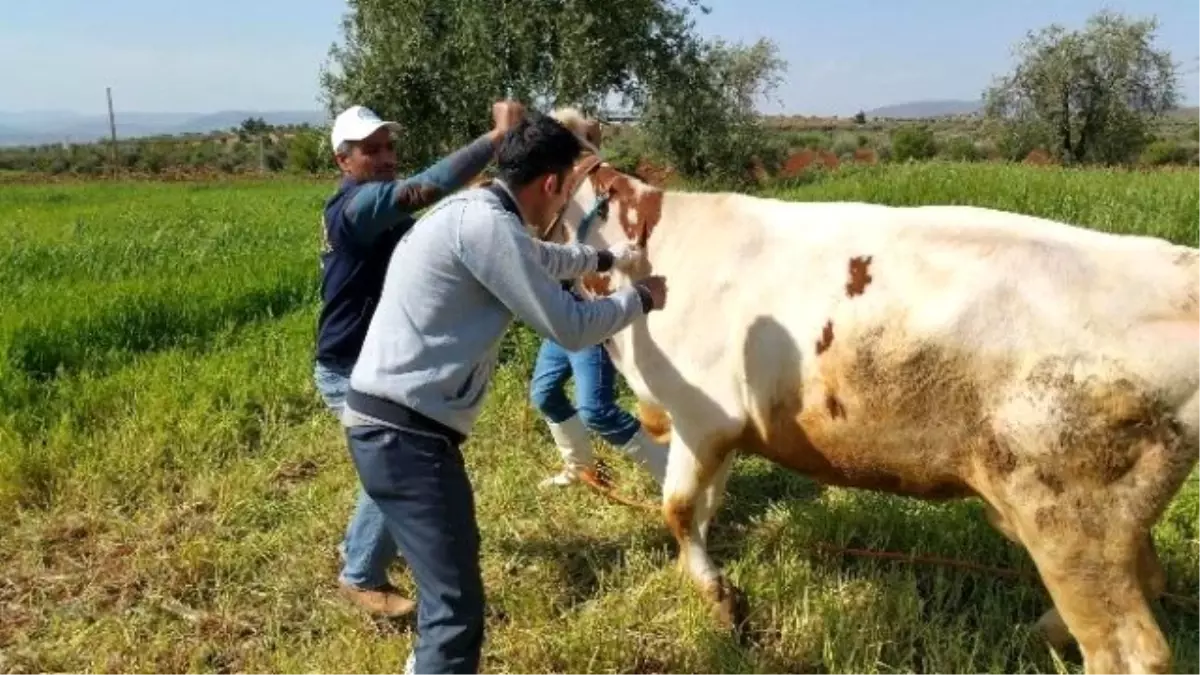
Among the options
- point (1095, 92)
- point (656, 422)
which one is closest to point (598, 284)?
point (656, 422)

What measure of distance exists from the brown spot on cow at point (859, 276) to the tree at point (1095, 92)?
4219cm

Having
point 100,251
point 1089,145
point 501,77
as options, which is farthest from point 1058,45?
point 100,251

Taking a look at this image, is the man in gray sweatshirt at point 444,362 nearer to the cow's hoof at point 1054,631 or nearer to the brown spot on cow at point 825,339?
the brown spot on cow at point 825,339

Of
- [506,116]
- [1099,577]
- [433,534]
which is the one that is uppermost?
[506,116]

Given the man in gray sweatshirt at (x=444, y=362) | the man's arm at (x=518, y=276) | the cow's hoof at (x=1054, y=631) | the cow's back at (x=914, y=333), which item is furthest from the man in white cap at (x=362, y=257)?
the cow's hoof at (x=1054, y=631)

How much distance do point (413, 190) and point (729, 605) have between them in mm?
1990

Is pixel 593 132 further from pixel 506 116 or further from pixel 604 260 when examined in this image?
pixel 604 260

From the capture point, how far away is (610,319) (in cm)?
317

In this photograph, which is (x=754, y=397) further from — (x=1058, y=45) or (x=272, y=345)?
(x=1058, y=45)

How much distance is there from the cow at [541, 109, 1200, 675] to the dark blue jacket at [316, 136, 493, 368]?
887 mm

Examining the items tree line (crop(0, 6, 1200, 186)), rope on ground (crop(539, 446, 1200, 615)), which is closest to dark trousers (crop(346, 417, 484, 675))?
rope on ground (crop(539, 446, 1200, 615))

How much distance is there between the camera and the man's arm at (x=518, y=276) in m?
2.98

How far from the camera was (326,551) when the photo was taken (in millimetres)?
4930

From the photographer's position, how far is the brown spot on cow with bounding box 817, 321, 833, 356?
11.4ft
